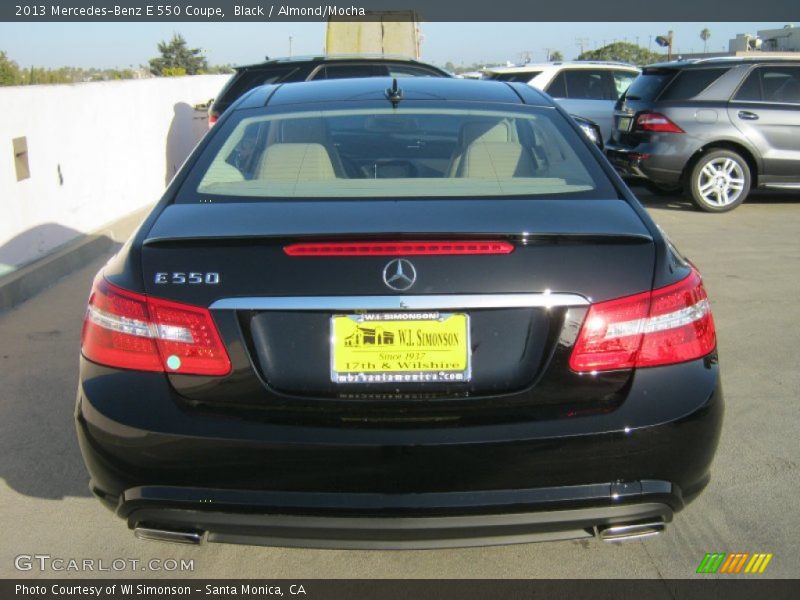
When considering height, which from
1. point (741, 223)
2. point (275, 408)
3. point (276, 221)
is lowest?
point (741, 223)

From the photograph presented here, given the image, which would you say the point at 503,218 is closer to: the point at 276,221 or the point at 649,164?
the point at 276,221

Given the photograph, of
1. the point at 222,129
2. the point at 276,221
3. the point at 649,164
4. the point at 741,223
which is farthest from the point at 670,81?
the point at 276,221

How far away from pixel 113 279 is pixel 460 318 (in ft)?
3.45

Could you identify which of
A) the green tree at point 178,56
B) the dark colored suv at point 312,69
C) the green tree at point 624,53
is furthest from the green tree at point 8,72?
the green tree at point 624,53

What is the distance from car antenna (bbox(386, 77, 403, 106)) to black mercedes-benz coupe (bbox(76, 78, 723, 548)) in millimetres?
1271

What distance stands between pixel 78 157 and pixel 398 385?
22.0 feet

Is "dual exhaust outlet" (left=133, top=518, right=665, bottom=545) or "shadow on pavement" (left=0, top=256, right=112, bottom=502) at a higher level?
"dual exhaust outlet" (left=133, top=518, right=665, bottom=545)

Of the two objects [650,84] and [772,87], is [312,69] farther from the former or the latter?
[772,87]

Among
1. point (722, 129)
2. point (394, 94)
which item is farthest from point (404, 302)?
point (722, 129)

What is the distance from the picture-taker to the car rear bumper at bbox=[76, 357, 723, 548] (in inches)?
95.2

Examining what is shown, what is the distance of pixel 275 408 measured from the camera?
246cm

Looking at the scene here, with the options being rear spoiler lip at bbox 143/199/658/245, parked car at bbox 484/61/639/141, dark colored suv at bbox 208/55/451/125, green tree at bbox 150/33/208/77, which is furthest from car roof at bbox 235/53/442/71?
green tree at bbox 150/33/208/77

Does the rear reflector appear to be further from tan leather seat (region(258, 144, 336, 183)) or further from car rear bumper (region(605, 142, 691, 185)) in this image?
car rear bumper (region(605, 142, 691, 185))

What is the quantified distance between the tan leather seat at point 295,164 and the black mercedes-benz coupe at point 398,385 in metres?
0.70
